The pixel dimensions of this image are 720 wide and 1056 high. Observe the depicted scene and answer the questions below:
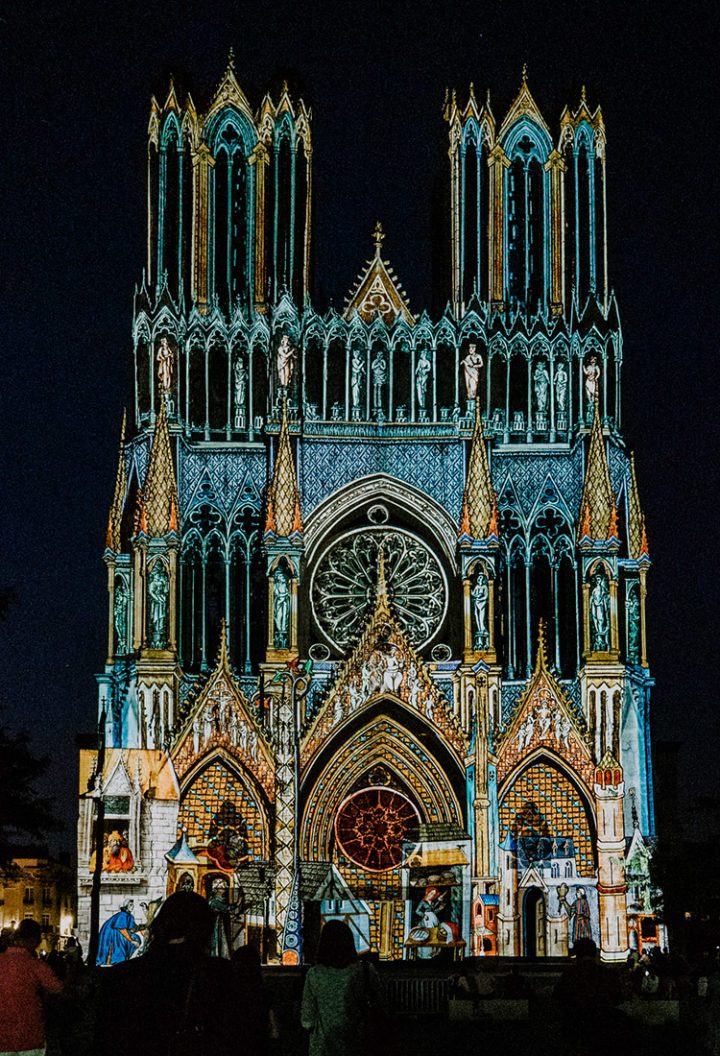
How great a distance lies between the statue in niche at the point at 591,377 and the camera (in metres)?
56.2

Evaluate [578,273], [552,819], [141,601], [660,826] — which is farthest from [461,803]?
[660,826]

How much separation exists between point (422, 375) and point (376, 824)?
42.4ft

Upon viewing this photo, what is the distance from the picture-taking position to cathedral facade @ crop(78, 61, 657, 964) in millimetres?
52094

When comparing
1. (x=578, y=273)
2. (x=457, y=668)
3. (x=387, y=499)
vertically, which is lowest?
(x=457, y=668)

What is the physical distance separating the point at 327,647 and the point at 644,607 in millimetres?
8947

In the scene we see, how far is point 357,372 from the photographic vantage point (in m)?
57.1

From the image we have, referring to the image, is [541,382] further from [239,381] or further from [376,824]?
[376,824]

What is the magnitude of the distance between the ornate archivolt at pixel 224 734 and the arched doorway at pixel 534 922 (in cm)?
740

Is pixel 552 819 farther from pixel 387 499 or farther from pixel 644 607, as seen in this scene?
pixel 387 499

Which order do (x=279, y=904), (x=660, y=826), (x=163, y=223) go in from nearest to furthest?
(x=279, y=904) → (x=163, y=223) → (x=660, y=826)

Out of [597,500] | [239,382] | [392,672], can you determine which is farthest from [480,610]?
[239,382]

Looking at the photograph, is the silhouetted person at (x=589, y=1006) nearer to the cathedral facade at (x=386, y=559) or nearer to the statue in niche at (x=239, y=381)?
the cathedral facade at (x=386, y=559)

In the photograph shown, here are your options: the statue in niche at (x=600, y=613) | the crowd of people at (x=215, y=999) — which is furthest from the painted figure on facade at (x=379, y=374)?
the crowd of people at (x=215, y=999)

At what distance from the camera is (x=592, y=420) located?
182 ft
